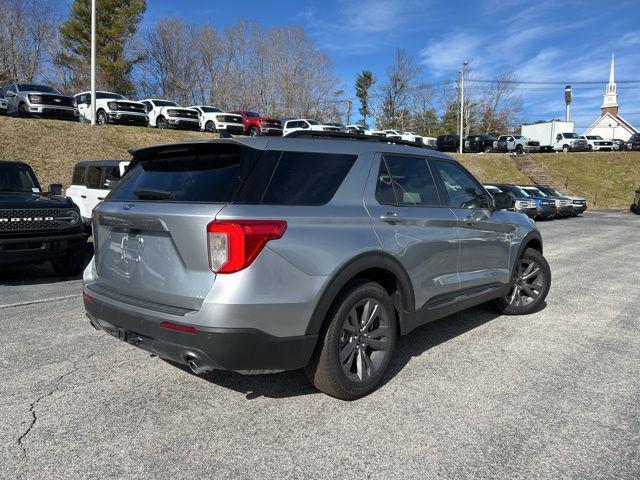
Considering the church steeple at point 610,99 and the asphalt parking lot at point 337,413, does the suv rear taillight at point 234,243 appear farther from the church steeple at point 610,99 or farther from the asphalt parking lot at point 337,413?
the church steeple at point 610,99

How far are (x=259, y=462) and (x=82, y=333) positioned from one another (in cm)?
290

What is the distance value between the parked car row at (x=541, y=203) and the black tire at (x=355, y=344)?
59.2 ft

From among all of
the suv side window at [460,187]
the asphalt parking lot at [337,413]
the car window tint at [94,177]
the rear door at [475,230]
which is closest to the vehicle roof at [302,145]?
the suv side window at [460,187]

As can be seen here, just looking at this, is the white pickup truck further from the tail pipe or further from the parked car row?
the parked car row

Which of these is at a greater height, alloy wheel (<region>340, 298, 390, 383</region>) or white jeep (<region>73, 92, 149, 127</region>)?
white jeep (<region>73, 92, 149, 127</region>)

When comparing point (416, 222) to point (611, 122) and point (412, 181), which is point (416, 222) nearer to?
point (412, 181)

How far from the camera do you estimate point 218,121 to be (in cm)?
2695

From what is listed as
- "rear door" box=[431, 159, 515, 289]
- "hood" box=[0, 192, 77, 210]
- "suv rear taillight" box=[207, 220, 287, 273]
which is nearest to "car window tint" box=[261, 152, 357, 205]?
"suv rear taillight" box=[207, 220, 287, 273]

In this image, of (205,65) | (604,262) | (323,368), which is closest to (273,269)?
(323,368)

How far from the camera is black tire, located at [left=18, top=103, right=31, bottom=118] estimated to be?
21.3 m

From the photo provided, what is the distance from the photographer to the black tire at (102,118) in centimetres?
2392

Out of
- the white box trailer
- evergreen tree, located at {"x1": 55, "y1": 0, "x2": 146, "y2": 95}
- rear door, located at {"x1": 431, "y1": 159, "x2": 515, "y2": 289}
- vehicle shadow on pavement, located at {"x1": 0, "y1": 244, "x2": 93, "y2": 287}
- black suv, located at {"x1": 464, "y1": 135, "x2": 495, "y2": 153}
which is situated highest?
evergreen tree, located at {"x1": 55, "y1": 0, "x2": 146, "y2": 95}

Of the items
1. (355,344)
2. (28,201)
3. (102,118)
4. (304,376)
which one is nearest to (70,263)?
(28,201)

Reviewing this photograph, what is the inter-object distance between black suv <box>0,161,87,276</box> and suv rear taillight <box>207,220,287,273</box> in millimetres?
5169
